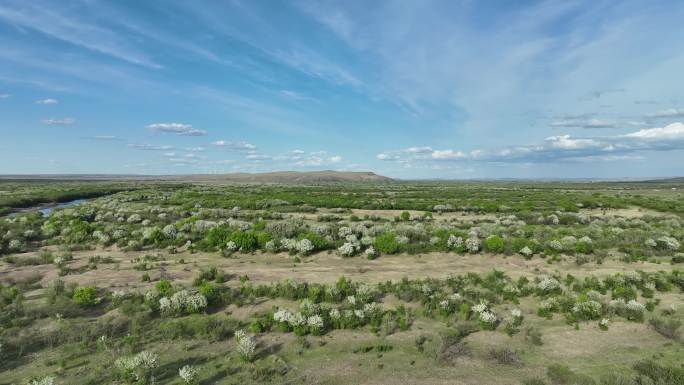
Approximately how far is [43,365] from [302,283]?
9912 mm

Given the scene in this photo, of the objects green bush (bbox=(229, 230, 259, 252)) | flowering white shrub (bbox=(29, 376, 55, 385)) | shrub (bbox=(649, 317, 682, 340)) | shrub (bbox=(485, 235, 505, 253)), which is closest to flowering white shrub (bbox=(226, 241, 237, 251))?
green bush (bbox=(229, 230, 259, 252))

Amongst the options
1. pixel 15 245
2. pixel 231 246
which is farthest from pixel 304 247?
pixel 15 245

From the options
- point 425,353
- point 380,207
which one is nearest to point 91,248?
point 425,353

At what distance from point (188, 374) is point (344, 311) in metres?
6.24

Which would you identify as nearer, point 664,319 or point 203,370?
point 203,370

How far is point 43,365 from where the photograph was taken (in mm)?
10242

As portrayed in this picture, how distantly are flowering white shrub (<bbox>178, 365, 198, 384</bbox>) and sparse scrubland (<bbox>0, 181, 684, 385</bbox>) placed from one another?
35mm

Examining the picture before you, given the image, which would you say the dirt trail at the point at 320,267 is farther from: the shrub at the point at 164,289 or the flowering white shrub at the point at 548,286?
the flowering white shrub at the point at 548,286

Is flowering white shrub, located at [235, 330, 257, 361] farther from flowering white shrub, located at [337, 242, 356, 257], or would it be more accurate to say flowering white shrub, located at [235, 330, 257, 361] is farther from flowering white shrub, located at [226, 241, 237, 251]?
flowering white shrub, located at [226, 241, 237, 251]

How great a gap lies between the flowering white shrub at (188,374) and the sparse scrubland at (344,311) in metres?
0.03

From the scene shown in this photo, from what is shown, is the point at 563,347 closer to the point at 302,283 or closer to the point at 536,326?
the point at 536,326

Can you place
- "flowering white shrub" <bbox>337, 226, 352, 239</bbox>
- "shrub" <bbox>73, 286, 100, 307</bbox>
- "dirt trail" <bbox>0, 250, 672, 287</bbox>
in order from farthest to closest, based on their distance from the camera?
"flowering white shrub" <bbox>337, 226, 352, 239</bbox>, "dirt trail" <bbox>0, 250, 672, 287</bbox>, "shrub" <bbox>73, 286, 100, 307</bbox>

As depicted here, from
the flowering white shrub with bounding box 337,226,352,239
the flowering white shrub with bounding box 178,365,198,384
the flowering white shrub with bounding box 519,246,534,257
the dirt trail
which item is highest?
the flowering white shrub with bounding box 337,226,352,239

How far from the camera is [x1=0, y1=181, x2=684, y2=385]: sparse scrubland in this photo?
10.1 metres
